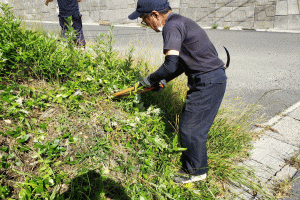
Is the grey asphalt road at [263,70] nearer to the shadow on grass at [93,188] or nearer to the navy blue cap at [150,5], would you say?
the navy blue cap at [150,5]

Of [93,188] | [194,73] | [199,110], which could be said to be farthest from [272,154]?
[93,188]

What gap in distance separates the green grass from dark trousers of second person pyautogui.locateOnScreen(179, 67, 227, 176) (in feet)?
0.66

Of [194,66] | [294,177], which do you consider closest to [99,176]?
[194,66]

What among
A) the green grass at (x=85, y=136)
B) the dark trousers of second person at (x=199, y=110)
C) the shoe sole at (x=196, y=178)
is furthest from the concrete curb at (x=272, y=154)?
the dark trousers of second person at (x=199, y=110)

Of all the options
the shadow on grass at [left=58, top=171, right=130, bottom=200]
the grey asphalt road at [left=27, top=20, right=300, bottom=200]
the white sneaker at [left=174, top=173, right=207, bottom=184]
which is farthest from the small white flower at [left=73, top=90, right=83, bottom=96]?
the grey asphalt road at [left=27, top=20, right=300, bottom=200]

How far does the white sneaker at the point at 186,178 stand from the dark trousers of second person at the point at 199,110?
4.2 inches

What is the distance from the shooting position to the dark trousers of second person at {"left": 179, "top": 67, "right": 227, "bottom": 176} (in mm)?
1886

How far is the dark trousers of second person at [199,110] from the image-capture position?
74.2 inches

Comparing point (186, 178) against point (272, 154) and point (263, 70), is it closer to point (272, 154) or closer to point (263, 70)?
point (272, 154)

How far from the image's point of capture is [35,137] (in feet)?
6.07

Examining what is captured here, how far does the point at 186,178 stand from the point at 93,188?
36.1 inches

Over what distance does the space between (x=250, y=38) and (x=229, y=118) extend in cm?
695

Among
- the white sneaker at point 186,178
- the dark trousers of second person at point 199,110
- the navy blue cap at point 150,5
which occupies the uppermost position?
the navy blue cap at point 150,5

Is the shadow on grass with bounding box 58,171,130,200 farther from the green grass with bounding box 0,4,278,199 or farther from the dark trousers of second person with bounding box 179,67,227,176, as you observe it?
the dark trousers of second person with bounding box 179,67,227,176
